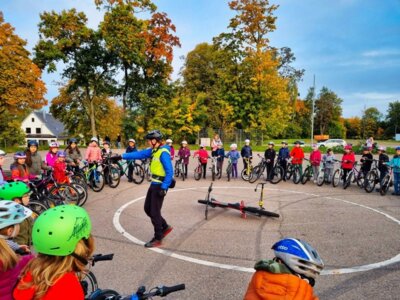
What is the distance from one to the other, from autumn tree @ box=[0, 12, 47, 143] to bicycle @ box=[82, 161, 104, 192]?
801 inches

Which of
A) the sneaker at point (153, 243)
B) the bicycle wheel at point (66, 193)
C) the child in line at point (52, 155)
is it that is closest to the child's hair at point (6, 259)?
the sneaker at point (153, 243)

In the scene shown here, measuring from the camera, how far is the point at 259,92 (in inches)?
1298

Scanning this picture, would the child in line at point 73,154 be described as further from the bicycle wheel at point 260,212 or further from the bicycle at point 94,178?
the bicycle wheel at point 260,212

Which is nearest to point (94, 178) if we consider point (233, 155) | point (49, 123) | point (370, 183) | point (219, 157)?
point (219, 157)

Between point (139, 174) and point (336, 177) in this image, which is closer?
point (336, 177)

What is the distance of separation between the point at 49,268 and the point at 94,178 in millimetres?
9633

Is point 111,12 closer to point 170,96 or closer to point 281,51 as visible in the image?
point 170,96

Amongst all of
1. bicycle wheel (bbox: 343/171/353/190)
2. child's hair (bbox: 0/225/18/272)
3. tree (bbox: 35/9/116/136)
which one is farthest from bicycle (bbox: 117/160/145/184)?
tree (bbox: 35/9/116/136)

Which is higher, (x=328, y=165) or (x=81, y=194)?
(x=328, y=165)

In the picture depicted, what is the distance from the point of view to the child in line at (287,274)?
82.0 inches

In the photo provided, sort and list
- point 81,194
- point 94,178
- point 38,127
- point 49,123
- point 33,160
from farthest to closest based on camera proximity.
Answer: point 49,123 → point 38,127 → point 94,178 → point 81,194 → point 33,160

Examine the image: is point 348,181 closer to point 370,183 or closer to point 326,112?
point 370,183

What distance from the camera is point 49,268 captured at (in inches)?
76.4

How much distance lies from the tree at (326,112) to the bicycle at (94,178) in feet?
237
